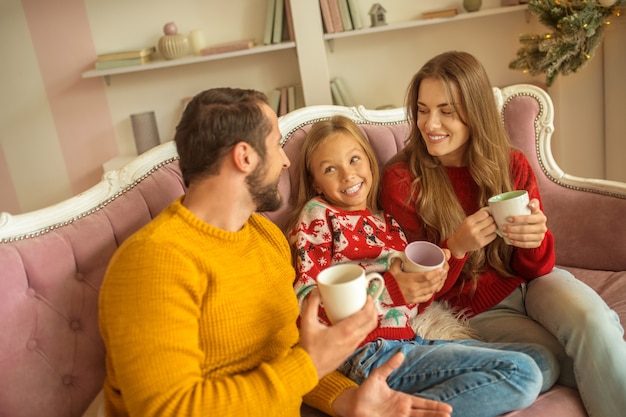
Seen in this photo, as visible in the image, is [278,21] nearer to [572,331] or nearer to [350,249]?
[350,249]

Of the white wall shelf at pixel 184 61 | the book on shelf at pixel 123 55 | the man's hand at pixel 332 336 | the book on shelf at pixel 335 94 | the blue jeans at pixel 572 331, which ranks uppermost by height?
the book on shelf at pixel 123 55

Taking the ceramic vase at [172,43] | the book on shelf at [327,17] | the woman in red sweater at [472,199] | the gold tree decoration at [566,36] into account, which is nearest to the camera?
the woman in red sweater at [472,199]

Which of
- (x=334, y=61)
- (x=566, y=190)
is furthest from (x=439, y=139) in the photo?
(x=334, y=61)

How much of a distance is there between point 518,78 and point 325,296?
2.61 meters

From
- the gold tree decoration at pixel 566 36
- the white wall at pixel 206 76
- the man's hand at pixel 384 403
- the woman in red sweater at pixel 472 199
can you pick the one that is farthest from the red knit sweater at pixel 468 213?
the white wall at pixel 206 76

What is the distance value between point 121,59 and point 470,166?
2.01 m

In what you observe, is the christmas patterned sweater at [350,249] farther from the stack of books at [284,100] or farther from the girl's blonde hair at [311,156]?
the stack of books at [284,100]

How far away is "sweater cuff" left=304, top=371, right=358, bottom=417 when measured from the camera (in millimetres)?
1450

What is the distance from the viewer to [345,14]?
3.07m

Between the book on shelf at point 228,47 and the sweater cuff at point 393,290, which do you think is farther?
the book on shelf at point 228,47

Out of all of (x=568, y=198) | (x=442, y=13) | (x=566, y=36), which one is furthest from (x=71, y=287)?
(x=442, y=13)

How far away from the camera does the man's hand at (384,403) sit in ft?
4.44

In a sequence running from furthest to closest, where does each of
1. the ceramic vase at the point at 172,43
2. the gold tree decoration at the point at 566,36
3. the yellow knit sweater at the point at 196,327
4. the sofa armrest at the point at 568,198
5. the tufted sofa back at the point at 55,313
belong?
the ceramic vase at the point at 172,43 < the gold tree decoration at the point at 566,36 < the sofa armrest at the point at 568,198 < the tufted sofa back at the point at 55,313 < the yellow knit sweater at the point at 196,327

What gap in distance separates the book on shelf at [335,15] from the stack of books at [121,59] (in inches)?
38.0
